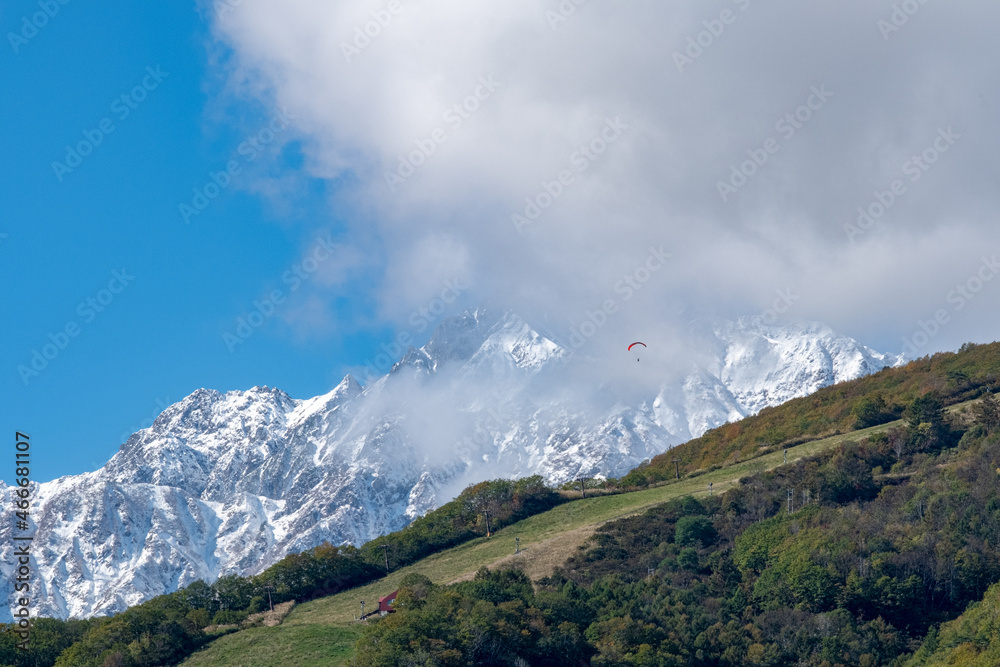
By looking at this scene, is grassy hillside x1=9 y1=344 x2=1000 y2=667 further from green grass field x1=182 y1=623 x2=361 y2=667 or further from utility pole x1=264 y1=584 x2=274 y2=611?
utility pole x1=264 y1=584 x2=274 y2=611

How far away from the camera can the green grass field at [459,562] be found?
231 feet

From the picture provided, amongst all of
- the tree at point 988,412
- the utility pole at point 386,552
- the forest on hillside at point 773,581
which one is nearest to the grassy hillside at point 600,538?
the tree at point 988,412

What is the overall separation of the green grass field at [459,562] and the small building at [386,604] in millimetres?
2462

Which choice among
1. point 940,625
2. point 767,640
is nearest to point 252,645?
point 767,640

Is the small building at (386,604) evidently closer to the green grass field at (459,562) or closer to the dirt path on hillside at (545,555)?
the green grass field at (459,562)

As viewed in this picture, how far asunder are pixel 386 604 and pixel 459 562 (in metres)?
15.0

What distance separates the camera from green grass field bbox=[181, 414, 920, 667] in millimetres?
70375

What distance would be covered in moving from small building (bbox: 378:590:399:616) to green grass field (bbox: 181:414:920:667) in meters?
2.46

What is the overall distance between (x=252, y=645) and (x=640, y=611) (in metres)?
31.0

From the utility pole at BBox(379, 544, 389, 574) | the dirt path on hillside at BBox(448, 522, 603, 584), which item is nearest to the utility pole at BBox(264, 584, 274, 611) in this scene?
the utility pole at BBox(379, 544, 389, 574)

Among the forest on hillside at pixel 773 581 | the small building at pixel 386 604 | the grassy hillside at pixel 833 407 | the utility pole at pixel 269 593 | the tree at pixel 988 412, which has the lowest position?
the forest on hillside at pixel 773 581

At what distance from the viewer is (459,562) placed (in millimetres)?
92812

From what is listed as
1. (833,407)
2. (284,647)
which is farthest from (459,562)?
(833,407)

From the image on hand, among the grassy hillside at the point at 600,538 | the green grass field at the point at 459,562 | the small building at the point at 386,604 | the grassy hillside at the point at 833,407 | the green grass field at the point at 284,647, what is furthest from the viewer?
the grassy hillside at the point at 833,407
